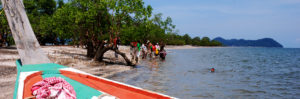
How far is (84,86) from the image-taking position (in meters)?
5.20

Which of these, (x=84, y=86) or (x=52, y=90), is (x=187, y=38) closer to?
(x=84, y=86)

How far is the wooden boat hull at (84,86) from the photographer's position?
4.27 meters

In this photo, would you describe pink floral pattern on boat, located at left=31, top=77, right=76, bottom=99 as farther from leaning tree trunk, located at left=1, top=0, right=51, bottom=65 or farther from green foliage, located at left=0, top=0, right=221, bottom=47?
green foliage, located at left=0, top=0, right=221, bottom=47

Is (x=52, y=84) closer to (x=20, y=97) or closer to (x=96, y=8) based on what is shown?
(x=20, y=97)

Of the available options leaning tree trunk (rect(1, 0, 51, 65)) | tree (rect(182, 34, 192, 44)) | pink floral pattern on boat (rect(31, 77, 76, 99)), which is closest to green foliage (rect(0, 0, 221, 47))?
leaning tree trunk (rect(1, 0, 51, 65))

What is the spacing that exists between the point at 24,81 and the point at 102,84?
67.0 inches

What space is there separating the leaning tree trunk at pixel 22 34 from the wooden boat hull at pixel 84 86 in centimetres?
96

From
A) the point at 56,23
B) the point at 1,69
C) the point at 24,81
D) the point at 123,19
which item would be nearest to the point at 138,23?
the point at 123,19

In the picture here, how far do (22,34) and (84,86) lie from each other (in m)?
3.68

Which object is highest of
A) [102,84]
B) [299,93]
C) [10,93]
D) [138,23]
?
[138,23]

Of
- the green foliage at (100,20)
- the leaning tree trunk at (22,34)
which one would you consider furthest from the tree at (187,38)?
the leaning tree trunk at (22,34)

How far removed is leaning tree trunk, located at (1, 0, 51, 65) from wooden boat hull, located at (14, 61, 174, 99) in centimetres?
96

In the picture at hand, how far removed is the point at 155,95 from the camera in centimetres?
415

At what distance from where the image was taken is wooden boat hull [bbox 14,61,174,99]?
14.0 feet
